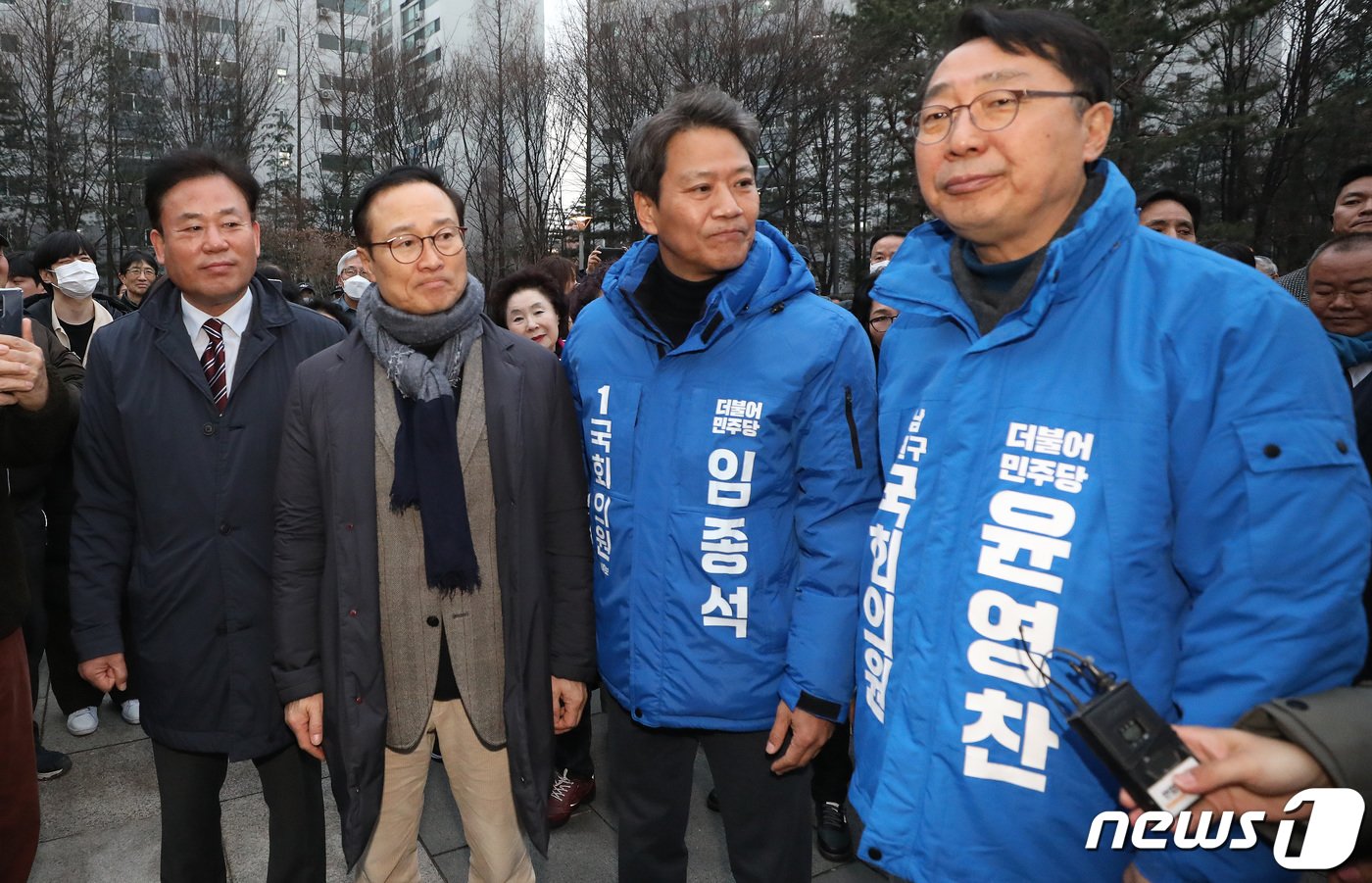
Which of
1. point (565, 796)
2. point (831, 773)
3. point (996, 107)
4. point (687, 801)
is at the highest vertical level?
point (996, 107)

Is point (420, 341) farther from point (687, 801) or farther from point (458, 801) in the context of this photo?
point (687, 801)

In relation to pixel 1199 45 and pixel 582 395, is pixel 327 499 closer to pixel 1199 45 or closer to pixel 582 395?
pixel 582 395

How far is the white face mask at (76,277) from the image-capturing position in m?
4.71

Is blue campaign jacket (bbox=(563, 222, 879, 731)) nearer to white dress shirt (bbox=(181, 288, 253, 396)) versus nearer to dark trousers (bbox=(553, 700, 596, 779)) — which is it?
white dress shirt (bbox=(181, 288, 253, 396))

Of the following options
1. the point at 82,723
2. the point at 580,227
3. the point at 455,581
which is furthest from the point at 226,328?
the point at 580,227

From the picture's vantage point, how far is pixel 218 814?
242cm

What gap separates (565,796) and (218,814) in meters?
1.30

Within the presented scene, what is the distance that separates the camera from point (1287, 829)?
3.51ft

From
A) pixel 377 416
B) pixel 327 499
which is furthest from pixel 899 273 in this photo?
pixel 327 499

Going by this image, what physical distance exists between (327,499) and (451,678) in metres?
0.54

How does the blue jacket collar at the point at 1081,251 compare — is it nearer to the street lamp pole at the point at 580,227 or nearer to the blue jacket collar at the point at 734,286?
the blue jacket collar at the point at 734,286

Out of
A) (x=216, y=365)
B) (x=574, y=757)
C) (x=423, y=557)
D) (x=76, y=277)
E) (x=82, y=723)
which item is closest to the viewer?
(x=423, y=557)

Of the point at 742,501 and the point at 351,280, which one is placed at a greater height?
the point at 351,280

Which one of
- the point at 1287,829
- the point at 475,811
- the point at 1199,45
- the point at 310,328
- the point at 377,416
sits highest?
the point at 1199,45
